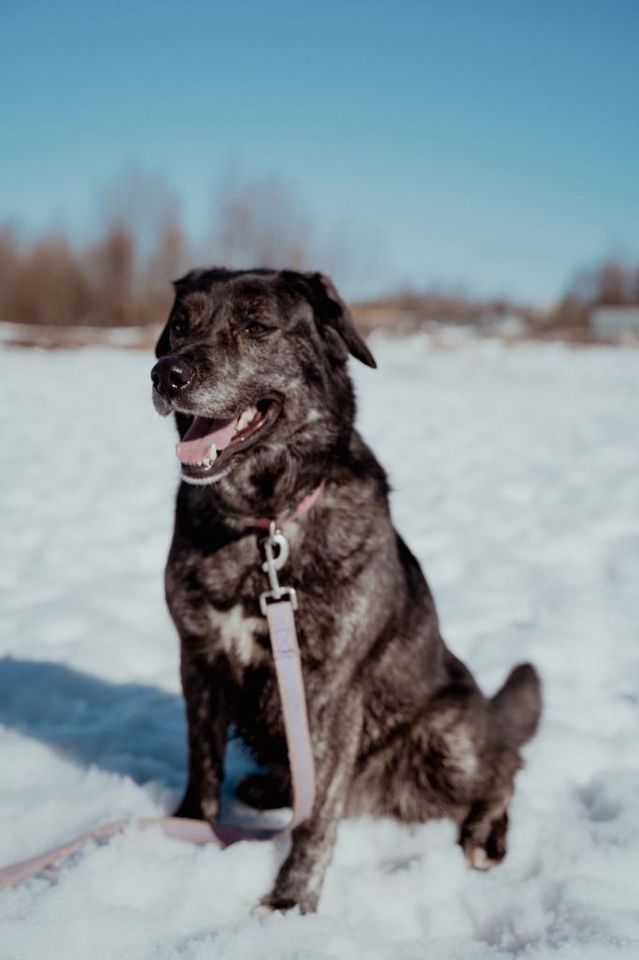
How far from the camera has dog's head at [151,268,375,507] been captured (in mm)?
2287

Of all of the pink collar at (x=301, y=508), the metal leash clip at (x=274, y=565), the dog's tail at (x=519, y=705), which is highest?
the pink collar at (x=301, y=508)

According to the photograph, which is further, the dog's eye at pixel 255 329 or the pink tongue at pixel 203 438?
the dog's eye at pixel 255 329

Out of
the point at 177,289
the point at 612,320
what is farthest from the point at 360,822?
the point at 612,320

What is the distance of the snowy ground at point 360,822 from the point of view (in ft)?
6.31

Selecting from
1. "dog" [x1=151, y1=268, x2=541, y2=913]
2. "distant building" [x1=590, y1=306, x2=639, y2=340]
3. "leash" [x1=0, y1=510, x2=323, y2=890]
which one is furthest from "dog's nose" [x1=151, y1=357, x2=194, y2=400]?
"distant building" [x1=590, y1=306, x2=639, y2=340]

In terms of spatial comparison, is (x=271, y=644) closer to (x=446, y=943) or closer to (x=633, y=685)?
(x=446, y=943)

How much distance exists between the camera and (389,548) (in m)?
2.41

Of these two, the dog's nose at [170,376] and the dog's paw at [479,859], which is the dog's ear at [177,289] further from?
the dog's paw at [479,859]

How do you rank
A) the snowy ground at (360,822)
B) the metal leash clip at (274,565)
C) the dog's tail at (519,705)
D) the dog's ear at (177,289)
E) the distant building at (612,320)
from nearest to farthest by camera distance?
the snowy ground at (360,822), the metal leash clip at (274,565), the dog's ear at (177,289), the dog's tail at (519,705), the distant building at (612,320)

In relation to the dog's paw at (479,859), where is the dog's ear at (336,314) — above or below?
above

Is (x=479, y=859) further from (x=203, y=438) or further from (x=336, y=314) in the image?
(x=336, y=314)

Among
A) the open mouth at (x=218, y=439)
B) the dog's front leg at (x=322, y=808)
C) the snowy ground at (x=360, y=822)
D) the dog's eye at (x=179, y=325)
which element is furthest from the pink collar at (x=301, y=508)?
the snowy ground at (x=360, y=822)

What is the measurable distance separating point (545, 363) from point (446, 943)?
20779 millimetres

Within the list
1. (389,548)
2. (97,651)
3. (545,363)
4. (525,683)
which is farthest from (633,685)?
(545,363)
